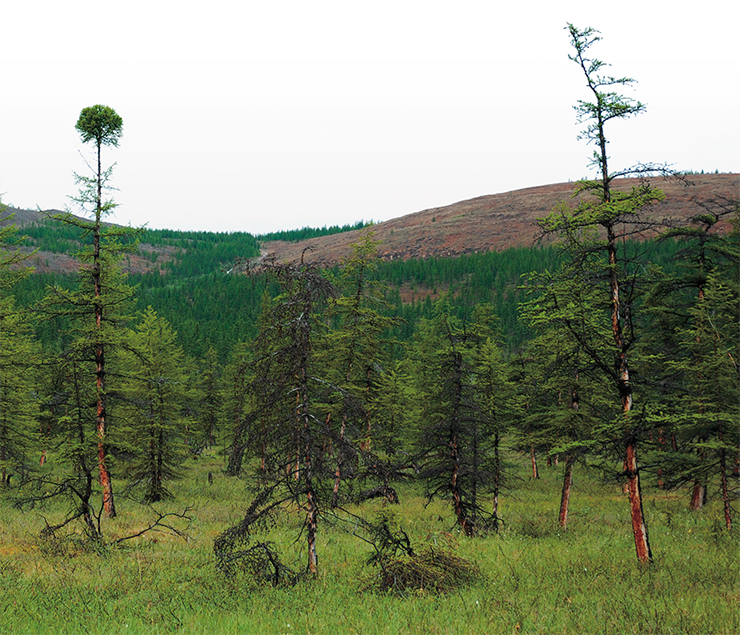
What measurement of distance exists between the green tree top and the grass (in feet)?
49.0

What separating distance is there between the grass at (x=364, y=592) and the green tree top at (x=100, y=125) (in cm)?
1495

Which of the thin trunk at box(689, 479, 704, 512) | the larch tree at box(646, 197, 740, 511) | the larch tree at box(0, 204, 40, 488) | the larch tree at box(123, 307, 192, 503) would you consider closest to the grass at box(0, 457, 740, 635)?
the larch tree at box(646, 197, 740, 511)

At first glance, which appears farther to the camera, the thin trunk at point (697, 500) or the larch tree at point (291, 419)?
the thin trunk at point (697, 500)

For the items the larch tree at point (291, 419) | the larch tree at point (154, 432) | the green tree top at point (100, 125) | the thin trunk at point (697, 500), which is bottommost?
the thin trunk at point (697, 500)

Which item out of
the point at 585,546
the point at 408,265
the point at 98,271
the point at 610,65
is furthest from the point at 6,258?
the point at 408,265

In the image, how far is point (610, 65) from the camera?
1190cm

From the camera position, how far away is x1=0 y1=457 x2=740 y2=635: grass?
7625 mm

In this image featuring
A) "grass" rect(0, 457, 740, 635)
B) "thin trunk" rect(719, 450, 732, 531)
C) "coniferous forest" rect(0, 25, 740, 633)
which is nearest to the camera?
"grass" rect(0, 457, 740, 635)

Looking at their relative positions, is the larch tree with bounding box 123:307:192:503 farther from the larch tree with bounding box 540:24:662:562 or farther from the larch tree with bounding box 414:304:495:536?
the larch tree with bounding box 540:24:662:562

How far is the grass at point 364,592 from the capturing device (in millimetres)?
7625

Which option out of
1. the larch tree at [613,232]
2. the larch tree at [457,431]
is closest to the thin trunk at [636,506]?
the larch tree at [613,232]

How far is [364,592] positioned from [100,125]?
776 inches

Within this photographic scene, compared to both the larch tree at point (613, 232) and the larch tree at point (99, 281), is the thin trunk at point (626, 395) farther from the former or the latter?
the larch tree at point (99, 281)

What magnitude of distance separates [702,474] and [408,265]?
156978 mm
